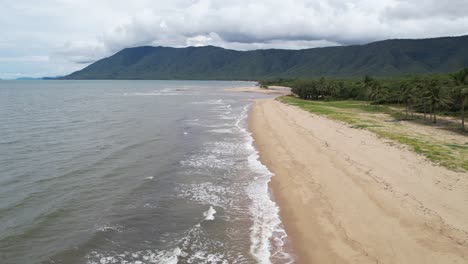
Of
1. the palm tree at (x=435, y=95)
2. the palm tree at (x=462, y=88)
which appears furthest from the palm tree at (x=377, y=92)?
the palm tree at (x=435, y=95)

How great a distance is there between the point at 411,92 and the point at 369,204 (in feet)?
149

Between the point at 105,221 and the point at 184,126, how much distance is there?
104ft

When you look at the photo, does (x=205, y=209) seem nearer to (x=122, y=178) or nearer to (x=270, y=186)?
(x=270, y=186)

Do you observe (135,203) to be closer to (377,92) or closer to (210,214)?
(210,214)

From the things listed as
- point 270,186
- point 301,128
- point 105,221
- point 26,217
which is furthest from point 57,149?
point 301,128

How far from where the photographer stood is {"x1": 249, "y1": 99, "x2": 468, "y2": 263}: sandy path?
12.5 meters

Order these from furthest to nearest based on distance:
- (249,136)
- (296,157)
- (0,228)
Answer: (249,136), (296,157), (0,228)

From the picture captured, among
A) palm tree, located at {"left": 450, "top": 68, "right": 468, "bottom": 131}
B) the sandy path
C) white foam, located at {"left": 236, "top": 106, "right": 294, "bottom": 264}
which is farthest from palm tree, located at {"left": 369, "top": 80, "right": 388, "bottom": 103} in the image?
white foam, located at {"left": 236, "top": 106, "right": 294, "bottom": 264}

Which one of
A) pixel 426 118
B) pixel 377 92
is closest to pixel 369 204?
pixel 426 118

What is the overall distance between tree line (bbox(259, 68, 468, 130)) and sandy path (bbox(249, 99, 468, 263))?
81.1 ft

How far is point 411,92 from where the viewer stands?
5525 centimetres

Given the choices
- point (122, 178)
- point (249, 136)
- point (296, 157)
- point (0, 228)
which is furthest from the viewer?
point (249, 136)

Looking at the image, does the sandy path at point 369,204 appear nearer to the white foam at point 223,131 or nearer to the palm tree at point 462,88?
the white foam at point 223,131

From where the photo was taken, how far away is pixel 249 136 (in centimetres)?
3912
